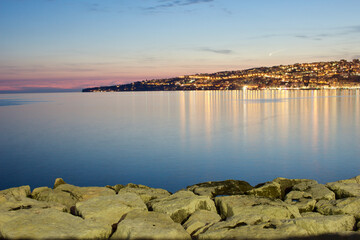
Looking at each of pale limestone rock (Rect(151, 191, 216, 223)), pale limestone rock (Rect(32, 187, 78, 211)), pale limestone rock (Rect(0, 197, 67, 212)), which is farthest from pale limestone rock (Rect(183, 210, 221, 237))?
pale limestone rock (Rect(32, 187, 78, 211))

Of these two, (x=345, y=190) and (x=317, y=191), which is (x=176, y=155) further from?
(x=345, y=190)

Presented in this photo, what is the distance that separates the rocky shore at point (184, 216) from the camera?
420 cm

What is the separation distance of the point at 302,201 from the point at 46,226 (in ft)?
14.6

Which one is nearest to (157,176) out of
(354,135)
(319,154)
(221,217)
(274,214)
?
(221,217)

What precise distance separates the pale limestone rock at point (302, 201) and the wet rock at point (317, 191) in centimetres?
18

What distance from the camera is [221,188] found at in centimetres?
700

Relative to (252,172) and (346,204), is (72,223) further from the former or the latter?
(252,172)

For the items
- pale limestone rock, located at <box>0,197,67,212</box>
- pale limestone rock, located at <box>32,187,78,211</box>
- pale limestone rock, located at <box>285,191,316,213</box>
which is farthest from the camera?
pale limestone rock, located at <box>32,187,78,211</box>

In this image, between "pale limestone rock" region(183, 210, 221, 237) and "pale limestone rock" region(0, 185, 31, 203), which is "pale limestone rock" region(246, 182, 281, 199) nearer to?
"pale limestone rock" region(183, 210, 221, 237)

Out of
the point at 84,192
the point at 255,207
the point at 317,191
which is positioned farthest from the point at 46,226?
the point at 317,191

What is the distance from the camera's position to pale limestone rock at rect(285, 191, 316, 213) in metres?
5.77

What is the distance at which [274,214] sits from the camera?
5.05 metres

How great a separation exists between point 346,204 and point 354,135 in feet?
42.0

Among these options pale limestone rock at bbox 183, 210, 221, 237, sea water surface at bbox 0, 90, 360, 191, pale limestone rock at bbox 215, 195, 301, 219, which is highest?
pale limestone rock at bbox 215, 195, 301, 219
